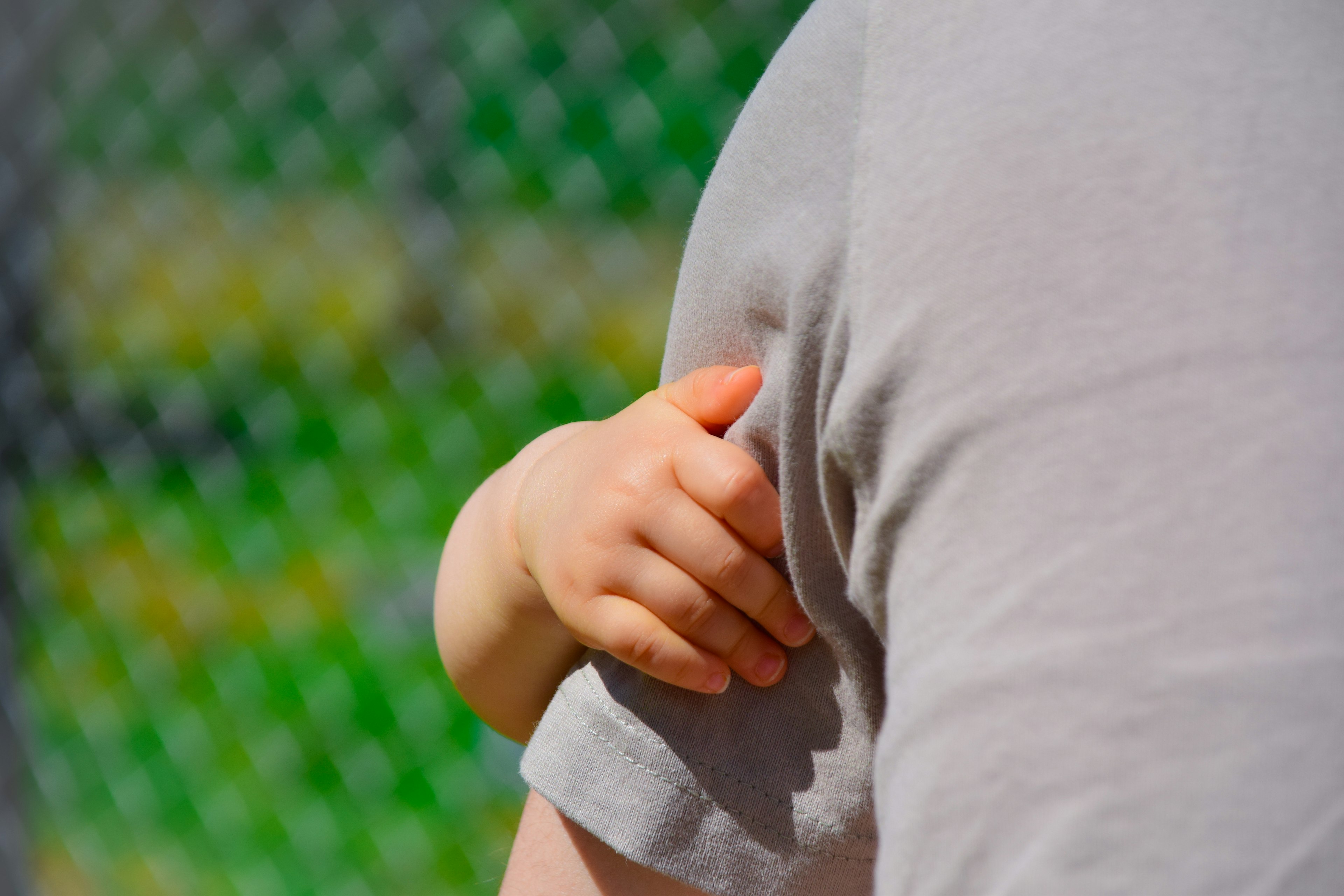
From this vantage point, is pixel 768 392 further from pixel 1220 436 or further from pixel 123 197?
pixel 123 197

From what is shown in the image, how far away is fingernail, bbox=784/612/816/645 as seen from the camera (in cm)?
34

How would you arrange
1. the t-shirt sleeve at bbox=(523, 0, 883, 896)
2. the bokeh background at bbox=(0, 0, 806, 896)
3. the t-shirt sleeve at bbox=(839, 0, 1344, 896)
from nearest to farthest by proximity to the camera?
the t-shirt sleeve at bbox=(839, 0, 1344, 896)
the t-shirt sleeve at bbox=(523, 0, 883, 896)
the bokeh background at bbox=(0, 0, 806, 896)

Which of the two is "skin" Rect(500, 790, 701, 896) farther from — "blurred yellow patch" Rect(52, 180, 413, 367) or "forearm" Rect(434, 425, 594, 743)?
"blurred yellow patch" Rect(52, 180, 413, 367)

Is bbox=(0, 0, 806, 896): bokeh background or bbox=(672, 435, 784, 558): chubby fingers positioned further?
bbox=(0, 0, 806, 896): bokeh background

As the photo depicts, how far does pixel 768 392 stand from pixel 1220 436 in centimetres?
15

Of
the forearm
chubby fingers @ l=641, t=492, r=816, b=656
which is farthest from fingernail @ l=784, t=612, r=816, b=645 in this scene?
the forearm

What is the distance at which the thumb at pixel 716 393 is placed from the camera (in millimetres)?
328

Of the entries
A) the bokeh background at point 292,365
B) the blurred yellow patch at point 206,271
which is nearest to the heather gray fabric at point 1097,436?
the bokeh background at point 292,365

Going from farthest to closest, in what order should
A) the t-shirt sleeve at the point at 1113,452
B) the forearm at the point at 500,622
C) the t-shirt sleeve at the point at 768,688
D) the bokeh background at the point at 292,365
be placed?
the bokeh background at the point at 292,365 → the forearm at the point at 500,622 → the t-shirt sleeve at the point at 768,688 → the t-shirt sleeve at the point at 1113,452

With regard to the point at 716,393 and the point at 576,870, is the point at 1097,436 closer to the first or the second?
the point at 716,393

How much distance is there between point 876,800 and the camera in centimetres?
23

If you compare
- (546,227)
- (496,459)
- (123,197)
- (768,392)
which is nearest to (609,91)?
(546,227)

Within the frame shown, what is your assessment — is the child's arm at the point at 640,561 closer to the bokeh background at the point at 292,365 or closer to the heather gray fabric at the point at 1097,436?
the heather gray fabric at the point at 1097,436

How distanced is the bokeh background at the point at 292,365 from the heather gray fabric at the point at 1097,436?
4.49ft
